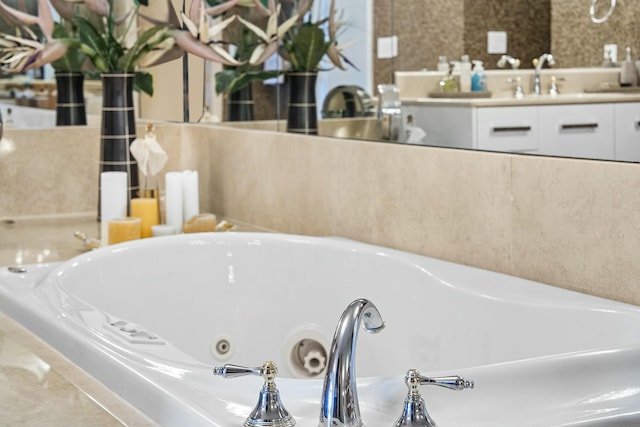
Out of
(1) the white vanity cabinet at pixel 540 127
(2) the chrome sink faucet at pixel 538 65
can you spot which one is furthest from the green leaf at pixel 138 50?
(2) the chrome sink faucet at pixel 538 65

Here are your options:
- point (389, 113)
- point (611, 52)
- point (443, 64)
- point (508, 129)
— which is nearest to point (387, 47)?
point (389, 113)

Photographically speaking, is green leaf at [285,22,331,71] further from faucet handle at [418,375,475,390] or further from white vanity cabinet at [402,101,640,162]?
faucet handle at [418,375,475,390]

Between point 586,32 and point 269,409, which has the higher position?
point 586,32

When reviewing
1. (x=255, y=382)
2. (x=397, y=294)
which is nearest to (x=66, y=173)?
(x=397, y=294)

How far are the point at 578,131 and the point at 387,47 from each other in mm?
791

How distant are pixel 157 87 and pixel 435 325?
163 centimetres

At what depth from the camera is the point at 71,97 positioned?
133 inches

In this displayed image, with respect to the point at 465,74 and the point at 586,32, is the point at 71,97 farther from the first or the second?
the point at 586,32

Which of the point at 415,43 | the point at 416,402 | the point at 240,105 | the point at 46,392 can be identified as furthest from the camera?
the point at 240,105

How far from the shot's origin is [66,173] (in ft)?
10.7

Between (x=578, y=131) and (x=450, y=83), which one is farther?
(x=450, y=83)

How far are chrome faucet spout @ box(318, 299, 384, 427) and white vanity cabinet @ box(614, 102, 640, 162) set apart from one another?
74 centimetres

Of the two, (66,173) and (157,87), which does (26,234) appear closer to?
(66,173)

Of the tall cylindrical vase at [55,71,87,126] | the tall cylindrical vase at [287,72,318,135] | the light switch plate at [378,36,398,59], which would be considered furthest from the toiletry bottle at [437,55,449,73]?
the tall cylindrical vase at [55,71,87,126]
